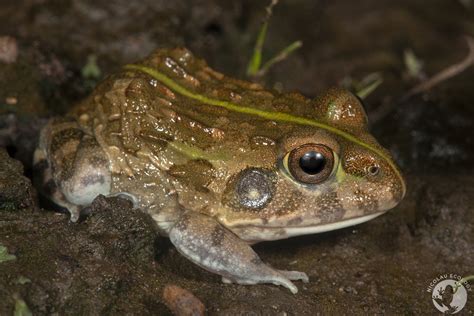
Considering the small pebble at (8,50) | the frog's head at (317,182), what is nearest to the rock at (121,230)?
the frog's head at (317,182)

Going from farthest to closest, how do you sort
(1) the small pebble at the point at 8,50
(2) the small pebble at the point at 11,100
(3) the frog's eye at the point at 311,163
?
(1) the small pebble at the point at 8,50
(2) the small pebble at the point at 11,100
(3) the frog's eye at the point at 311,163

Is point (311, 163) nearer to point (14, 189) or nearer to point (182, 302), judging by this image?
point (182, 302)

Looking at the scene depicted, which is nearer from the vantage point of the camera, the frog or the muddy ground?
the muddy ground

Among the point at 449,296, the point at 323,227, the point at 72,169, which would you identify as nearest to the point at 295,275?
the point at 323,227

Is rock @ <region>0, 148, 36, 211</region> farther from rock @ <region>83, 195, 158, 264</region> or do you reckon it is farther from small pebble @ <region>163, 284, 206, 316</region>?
small pebble @ <region>163, 284, 206, 316</region>

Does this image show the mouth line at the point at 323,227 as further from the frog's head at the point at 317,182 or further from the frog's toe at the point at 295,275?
the frog's toe at the point at 295,275

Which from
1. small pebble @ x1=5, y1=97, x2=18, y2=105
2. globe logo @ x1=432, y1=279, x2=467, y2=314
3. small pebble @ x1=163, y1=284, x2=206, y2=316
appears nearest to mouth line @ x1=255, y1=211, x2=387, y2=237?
globe logo @ x1=432, y1=279, x2=467, y2=314
